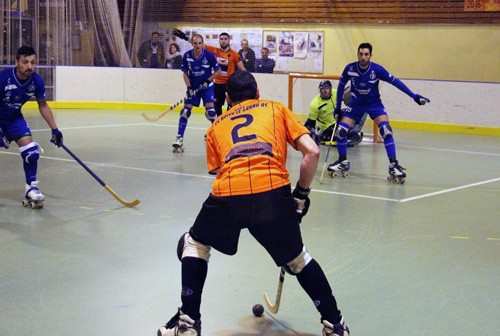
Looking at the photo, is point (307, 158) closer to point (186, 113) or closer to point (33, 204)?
point (33, 204)

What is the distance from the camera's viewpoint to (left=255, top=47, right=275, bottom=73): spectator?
18.3 metres

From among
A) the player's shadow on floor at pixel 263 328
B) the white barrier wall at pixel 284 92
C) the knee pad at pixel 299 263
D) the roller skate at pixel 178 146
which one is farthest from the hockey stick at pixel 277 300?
the white barrier wall at pixel 284 92

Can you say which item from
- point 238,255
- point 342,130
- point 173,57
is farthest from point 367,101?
point 173,57

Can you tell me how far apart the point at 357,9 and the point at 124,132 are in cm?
670

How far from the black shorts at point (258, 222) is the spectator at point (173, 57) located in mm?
14952

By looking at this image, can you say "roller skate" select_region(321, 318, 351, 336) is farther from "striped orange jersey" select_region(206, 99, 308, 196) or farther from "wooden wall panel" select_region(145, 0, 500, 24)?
"wooden wall panel" select_region(145, 0, 500, 24)

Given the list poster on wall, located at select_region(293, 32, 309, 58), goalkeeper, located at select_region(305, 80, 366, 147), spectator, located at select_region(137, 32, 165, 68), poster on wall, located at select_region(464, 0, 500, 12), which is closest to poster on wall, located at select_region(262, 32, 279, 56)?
poster on wall, located at select_region(293, 32, 309, 58)

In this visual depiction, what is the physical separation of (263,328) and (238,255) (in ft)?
4.98

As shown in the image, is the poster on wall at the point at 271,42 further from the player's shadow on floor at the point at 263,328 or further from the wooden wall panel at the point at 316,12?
the player's shadow on floor at the point at 263,328

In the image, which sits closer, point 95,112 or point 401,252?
point 401,252

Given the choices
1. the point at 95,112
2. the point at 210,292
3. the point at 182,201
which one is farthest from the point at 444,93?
the point at 210,292

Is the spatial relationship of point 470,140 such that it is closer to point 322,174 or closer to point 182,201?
point 322,174

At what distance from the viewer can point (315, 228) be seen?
22.1 ft

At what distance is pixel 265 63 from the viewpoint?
60.3 ft
